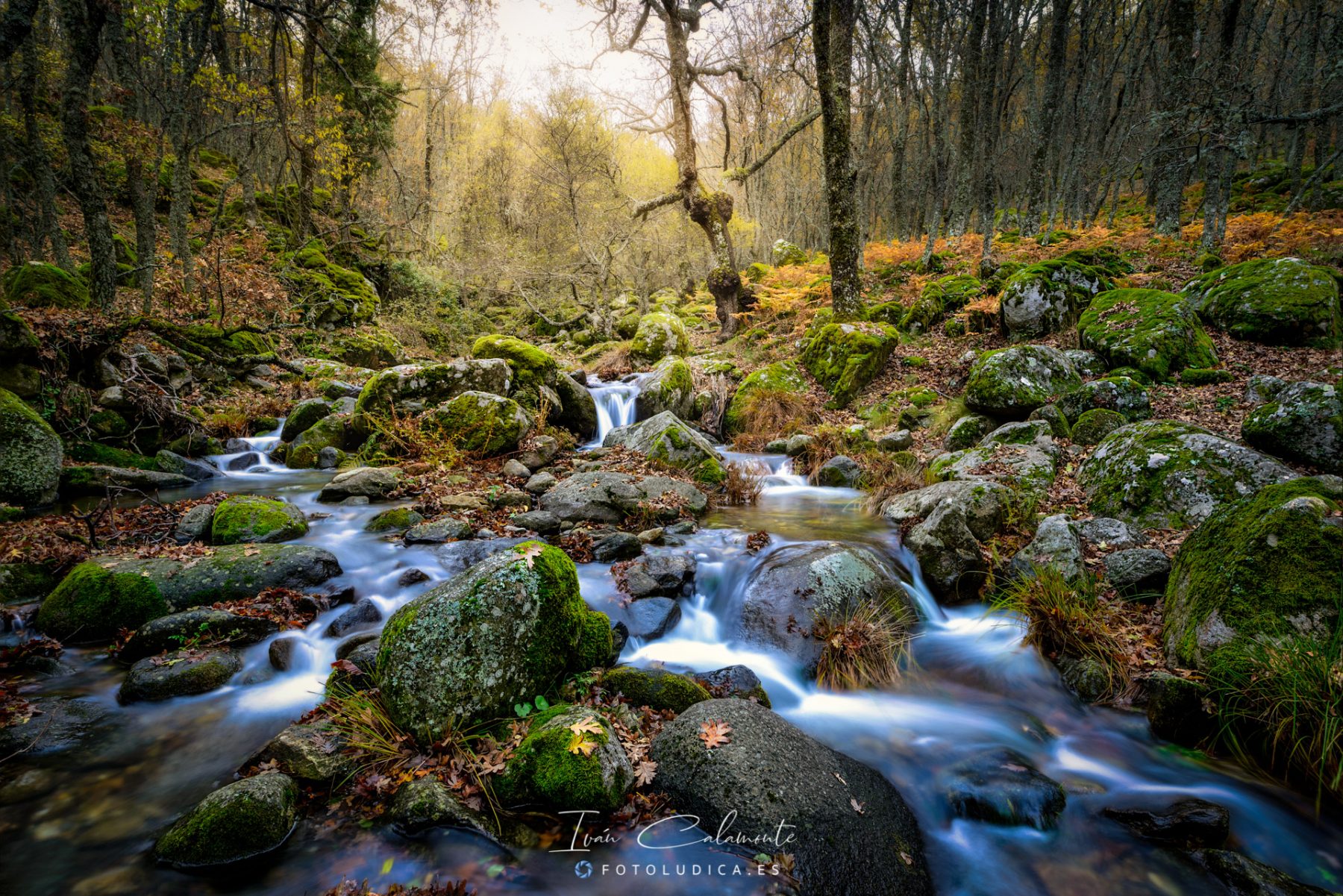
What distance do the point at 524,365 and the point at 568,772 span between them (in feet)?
31.7

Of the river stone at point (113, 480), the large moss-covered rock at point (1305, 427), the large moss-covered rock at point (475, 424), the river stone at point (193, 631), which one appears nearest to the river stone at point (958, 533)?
the large moss-covered rock at point (1305, 427)

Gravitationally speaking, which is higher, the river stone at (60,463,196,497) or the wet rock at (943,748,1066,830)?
the river stone at (60,463,196,497)

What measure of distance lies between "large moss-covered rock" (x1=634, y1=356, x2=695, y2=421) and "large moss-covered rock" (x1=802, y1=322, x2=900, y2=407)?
9.72ft

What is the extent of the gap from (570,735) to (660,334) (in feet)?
48.6

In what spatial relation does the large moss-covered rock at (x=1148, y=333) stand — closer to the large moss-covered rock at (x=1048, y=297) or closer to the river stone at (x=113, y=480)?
the large moss-covered rock at (x=1048, y=297)

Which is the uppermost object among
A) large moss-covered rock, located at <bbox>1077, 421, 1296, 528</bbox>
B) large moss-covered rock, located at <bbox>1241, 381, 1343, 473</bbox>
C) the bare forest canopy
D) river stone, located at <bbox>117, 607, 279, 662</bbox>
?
the bare forest canopy

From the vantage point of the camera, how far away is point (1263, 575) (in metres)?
3.71

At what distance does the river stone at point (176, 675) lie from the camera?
4.11 metres

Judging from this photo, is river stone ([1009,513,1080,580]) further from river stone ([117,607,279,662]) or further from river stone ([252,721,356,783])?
river stone ([117,607,279,662])

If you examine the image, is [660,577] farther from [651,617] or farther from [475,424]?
[475,424]

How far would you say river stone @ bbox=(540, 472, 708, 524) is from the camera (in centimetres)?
771

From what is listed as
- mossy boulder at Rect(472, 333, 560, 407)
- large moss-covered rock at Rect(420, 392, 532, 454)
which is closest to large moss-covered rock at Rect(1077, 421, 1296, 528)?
large moss-covered rock at Rect(420, 392, 532, 454)

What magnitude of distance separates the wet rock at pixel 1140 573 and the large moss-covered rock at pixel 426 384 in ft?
32.1

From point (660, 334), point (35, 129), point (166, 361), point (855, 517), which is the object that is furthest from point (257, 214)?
point (855, 517)
